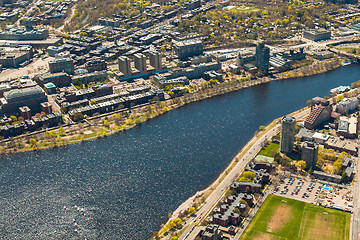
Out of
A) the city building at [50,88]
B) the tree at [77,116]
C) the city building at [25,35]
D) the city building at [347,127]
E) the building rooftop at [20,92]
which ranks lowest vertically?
the tree at [77,116]

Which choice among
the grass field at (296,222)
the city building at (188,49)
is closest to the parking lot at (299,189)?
the grass field at (296,222)

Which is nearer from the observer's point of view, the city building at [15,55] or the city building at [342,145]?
the city building at [342,145]

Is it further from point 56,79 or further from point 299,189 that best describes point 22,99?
point 299,189

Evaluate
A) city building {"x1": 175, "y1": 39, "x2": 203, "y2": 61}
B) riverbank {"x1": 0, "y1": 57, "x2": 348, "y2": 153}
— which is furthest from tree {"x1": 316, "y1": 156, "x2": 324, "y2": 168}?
city building {"x1": 175, "y1": 39, "x2": 203, "y2": 61}

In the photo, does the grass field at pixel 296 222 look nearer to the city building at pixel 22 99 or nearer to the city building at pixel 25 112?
the city building at pixel 25 112

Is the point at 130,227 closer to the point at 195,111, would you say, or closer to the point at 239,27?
the point at 195,111

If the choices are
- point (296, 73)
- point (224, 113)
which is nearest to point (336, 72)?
point (296, 73)
